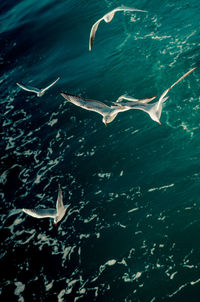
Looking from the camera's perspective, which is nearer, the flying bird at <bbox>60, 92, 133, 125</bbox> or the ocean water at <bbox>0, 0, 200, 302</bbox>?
the flying bird at <bbox>60, 92, 133, 125</bbox>

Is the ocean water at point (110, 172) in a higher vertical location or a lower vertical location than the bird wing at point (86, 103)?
lower

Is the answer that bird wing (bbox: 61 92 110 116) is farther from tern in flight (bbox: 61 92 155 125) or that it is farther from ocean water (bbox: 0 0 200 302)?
ocean water (bbox: 0 0 200 302)

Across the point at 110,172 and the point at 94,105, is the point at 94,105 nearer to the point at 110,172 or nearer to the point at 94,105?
the point at 94,105

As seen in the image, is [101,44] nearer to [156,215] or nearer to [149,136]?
[149,136]

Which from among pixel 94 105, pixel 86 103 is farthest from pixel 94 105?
pixel 86 103

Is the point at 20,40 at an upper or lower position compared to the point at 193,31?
upper

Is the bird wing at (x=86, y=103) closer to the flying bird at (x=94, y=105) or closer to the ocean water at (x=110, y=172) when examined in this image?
the flying bird at (x=94, y=105)

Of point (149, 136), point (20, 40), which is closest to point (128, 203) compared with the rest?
point (149, 136)

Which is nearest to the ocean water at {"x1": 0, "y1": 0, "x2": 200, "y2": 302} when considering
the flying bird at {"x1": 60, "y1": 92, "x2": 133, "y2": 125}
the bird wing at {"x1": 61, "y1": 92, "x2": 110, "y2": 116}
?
the flying bird at {"x1": 60, "y1": 92, "x2": 133, "y2": 125}

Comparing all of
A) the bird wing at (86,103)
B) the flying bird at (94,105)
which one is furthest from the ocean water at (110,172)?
the bird wing at (86,103)
